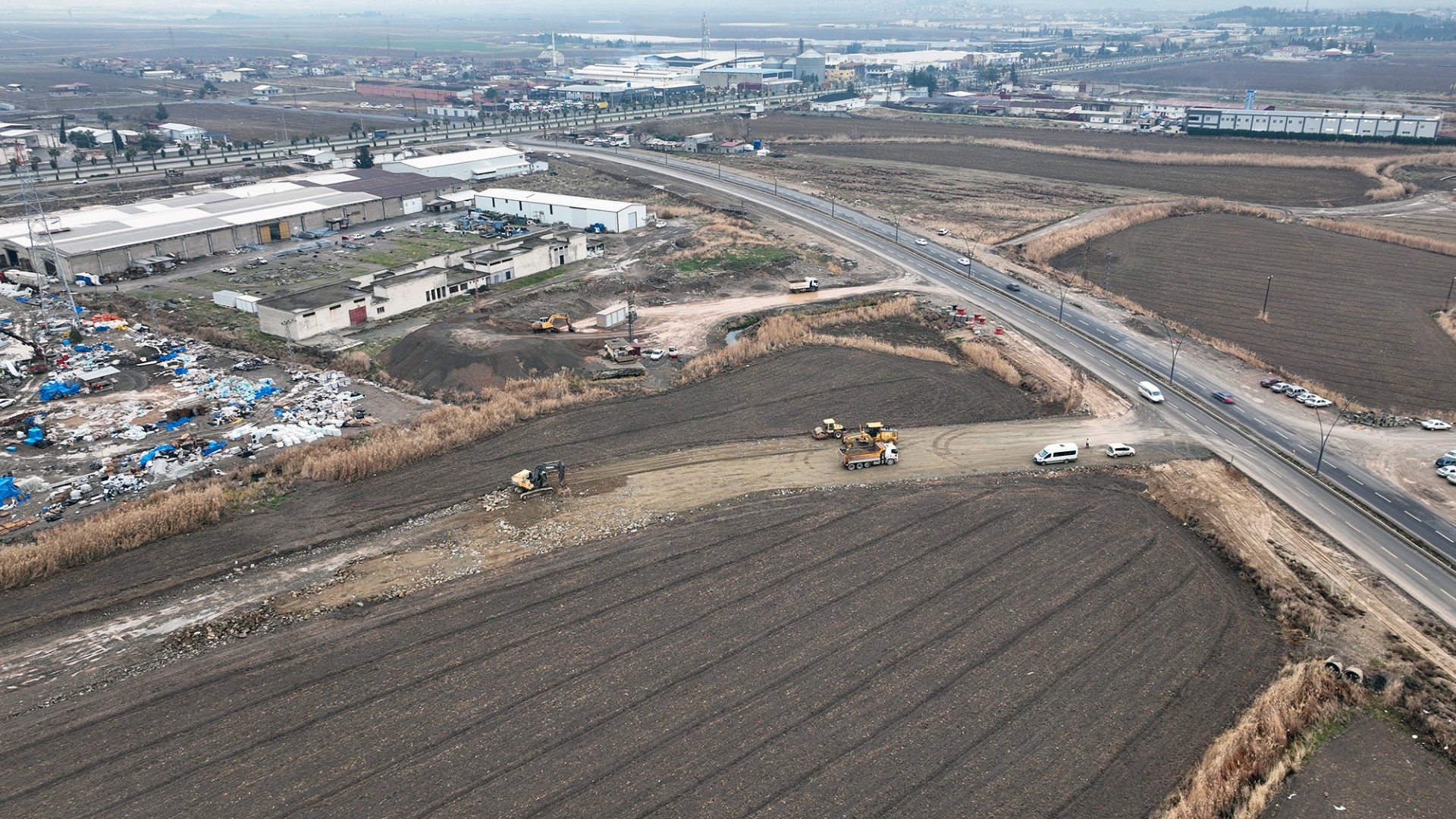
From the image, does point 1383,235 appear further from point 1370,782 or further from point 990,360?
point 1370,782

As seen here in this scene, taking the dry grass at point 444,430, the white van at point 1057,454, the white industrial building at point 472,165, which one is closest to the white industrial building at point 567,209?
the white industrial building at point 472,165

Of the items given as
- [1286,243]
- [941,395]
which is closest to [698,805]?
[941,395]

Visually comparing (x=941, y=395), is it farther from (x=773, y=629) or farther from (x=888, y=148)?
(x=888, y=148)

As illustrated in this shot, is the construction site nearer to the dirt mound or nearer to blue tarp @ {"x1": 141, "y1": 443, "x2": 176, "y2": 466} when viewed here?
blue tarp @ {"x1": 141, "y1": 443, "x2": 176, "y2": 466}

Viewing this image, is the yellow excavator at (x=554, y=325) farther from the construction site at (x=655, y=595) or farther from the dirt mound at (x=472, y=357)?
the construction site at (x=655, y=595)

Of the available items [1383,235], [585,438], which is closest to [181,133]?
[585,438]

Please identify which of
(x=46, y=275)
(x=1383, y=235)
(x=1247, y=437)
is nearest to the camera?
(x=1247, y=437)
